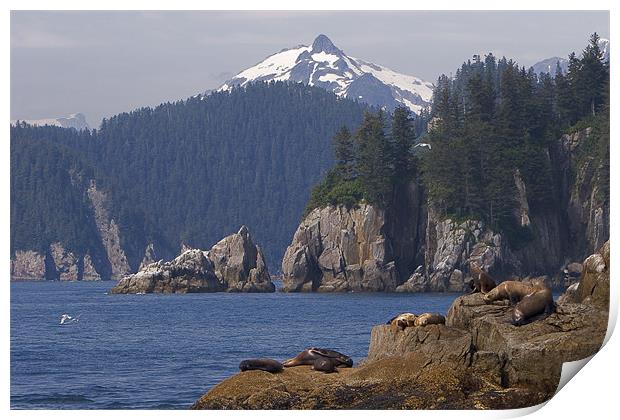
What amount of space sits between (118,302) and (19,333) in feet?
92.4

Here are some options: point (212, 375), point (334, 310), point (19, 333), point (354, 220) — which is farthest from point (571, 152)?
point (212, 375)

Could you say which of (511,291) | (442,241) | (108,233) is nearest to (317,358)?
(511,291)

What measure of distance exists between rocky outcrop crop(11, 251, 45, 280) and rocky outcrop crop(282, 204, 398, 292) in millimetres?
62510

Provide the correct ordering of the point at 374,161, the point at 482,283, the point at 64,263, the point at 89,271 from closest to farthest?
the point at 482,283 < the point at 374,161 < the point at 64,263 < the point at 89,271

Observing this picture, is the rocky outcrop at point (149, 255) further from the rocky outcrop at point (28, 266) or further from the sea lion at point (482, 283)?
the sea lion at point (482, 283)

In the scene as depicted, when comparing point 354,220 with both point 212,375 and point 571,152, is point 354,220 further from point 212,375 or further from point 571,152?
point 212,375

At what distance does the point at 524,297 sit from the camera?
29.6 m

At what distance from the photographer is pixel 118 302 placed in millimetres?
89312

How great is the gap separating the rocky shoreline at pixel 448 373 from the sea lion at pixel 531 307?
162 mm

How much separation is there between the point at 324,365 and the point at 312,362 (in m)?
0.53

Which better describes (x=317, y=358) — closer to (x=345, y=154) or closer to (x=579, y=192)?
(x=579, y=192)

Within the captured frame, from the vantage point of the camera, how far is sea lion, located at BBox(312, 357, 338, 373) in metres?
29.3

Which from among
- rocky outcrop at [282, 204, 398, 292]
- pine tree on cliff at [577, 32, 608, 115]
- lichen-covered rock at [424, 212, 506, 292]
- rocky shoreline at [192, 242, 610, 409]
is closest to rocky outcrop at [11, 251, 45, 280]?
rocky outcrop at [282, 204, 398, 292]
